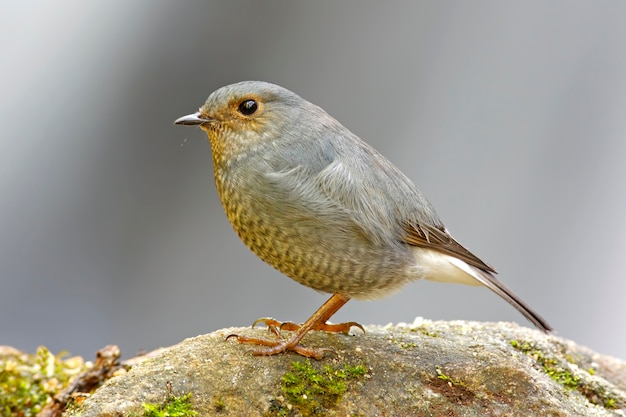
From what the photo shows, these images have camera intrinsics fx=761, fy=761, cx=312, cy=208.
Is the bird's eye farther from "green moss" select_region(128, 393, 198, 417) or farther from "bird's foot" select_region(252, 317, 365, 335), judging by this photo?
"green moss" select_region(128, 393, 198, 417)

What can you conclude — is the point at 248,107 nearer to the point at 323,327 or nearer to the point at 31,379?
the point at 323,327

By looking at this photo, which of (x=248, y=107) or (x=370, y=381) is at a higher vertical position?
(x=248, y=107)

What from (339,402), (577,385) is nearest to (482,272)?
(577,385)

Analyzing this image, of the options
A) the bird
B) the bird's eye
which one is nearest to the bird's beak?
the bird

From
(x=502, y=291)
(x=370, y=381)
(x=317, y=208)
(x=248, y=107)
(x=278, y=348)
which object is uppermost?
(x=248, y=107)

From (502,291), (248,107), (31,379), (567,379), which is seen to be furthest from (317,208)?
(31,379)

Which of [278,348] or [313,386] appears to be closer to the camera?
[313,386]
